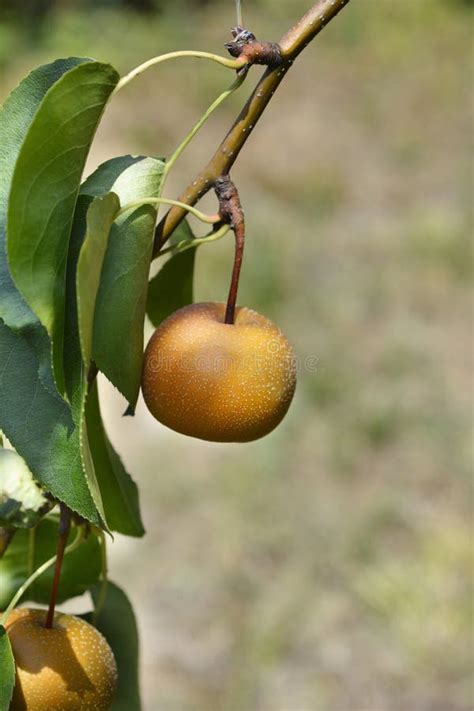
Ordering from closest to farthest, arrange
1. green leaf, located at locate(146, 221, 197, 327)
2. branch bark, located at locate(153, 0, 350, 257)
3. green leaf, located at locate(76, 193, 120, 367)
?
green leaf, located at locate(76, 193, 120, 367) → branch bark, located at locate(153, 0, 350, 257) → green leaf, located at locate(146, 221, 197, 327)

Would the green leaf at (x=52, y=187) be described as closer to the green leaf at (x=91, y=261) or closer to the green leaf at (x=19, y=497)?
the green leaf at (x=91, y=261)

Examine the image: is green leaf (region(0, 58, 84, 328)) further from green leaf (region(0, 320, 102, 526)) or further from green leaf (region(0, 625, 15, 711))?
green leaf (region(0, 625, 15, 711))

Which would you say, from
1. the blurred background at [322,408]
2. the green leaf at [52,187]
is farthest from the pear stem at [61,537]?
the blurred background at [322,408]

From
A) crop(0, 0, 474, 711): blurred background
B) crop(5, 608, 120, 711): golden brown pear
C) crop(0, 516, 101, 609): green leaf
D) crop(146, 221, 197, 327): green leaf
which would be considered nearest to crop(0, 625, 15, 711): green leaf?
crop(5, 608, 120, 711): golden brown pear

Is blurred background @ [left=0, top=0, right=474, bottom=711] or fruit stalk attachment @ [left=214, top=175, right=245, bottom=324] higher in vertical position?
fruit stalk attachment @ [left=214, top=175, right=245, bottom=324]

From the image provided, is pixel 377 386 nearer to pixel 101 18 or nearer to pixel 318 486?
pixel 318 486

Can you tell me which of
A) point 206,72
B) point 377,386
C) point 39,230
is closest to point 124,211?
point 39,230
